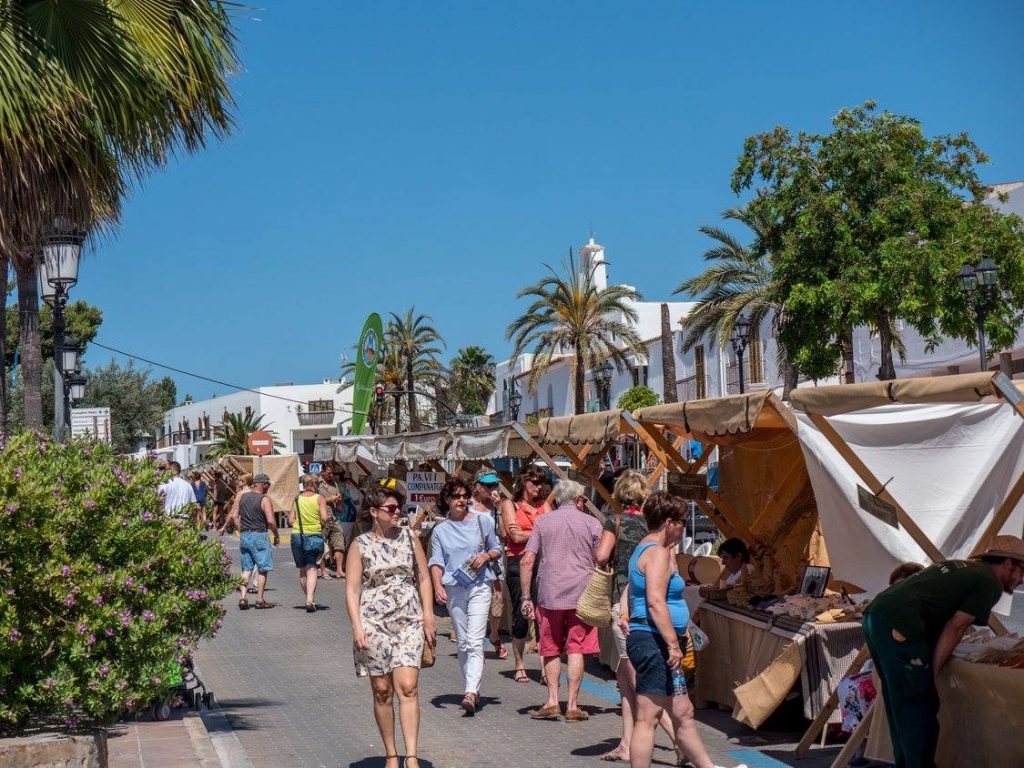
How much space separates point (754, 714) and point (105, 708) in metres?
4.03

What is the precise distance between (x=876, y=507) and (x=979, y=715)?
6.37 ft

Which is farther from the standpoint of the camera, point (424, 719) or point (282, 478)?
point (282, 478)

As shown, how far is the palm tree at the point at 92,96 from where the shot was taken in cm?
892

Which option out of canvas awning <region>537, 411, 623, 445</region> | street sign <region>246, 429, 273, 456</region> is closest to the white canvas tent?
canvas awning <region>537, 411, 623, 445</region>

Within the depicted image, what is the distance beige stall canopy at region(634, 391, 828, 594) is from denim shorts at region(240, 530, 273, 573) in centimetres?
728

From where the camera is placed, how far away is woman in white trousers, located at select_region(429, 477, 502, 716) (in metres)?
9.77

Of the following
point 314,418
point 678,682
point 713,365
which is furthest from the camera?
point 314,418

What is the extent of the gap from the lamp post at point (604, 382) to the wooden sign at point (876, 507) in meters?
42.3

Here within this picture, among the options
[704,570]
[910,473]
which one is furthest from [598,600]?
[704,570]

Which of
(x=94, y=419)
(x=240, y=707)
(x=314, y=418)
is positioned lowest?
(x=240, y=707)

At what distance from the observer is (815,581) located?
9477mm

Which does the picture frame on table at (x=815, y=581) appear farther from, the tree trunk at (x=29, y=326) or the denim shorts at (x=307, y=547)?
the denim shorts at (x=307, y=547)

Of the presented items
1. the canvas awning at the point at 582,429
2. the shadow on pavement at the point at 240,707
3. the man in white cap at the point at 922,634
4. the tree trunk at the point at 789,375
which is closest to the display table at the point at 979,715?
the man in white cap at the point at 922,634

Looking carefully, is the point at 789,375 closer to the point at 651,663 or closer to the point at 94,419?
the point at 94,419
